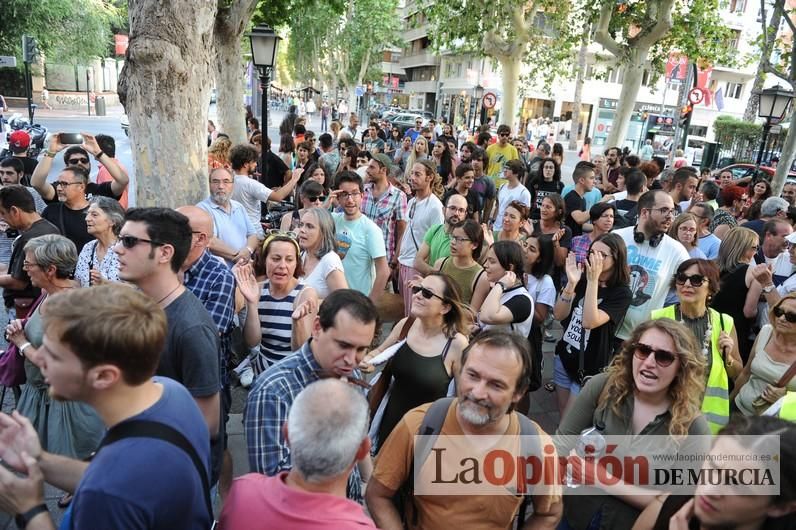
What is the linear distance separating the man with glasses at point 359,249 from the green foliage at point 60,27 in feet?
108

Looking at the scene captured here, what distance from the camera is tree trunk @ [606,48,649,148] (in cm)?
1419

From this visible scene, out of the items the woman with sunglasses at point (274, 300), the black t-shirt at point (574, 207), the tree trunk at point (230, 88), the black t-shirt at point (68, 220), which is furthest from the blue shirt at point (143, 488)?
the tree trunk at point (230, 88)

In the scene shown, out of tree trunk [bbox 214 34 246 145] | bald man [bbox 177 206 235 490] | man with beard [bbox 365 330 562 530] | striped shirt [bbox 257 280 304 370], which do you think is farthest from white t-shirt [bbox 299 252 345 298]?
tree trunk [bbox 214 34 246 145]

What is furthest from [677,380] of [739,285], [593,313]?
[739,285]

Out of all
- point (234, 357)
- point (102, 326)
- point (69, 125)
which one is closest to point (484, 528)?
point (102, 326)

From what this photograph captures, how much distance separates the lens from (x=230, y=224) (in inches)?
194

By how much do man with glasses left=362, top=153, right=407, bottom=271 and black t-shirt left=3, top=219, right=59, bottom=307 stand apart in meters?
3.11

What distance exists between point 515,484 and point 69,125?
30.6m

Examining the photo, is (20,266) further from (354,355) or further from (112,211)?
(354,355)

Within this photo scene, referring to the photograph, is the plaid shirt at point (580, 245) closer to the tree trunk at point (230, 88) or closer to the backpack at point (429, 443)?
the backpack at point (429, 443)

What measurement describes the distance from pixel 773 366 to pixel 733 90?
54.3 meters

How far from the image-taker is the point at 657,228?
170 inches

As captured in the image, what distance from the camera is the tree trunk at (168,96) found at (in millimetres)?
4609

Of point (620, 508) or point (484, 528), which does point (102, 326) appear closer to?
point (484, 528)
